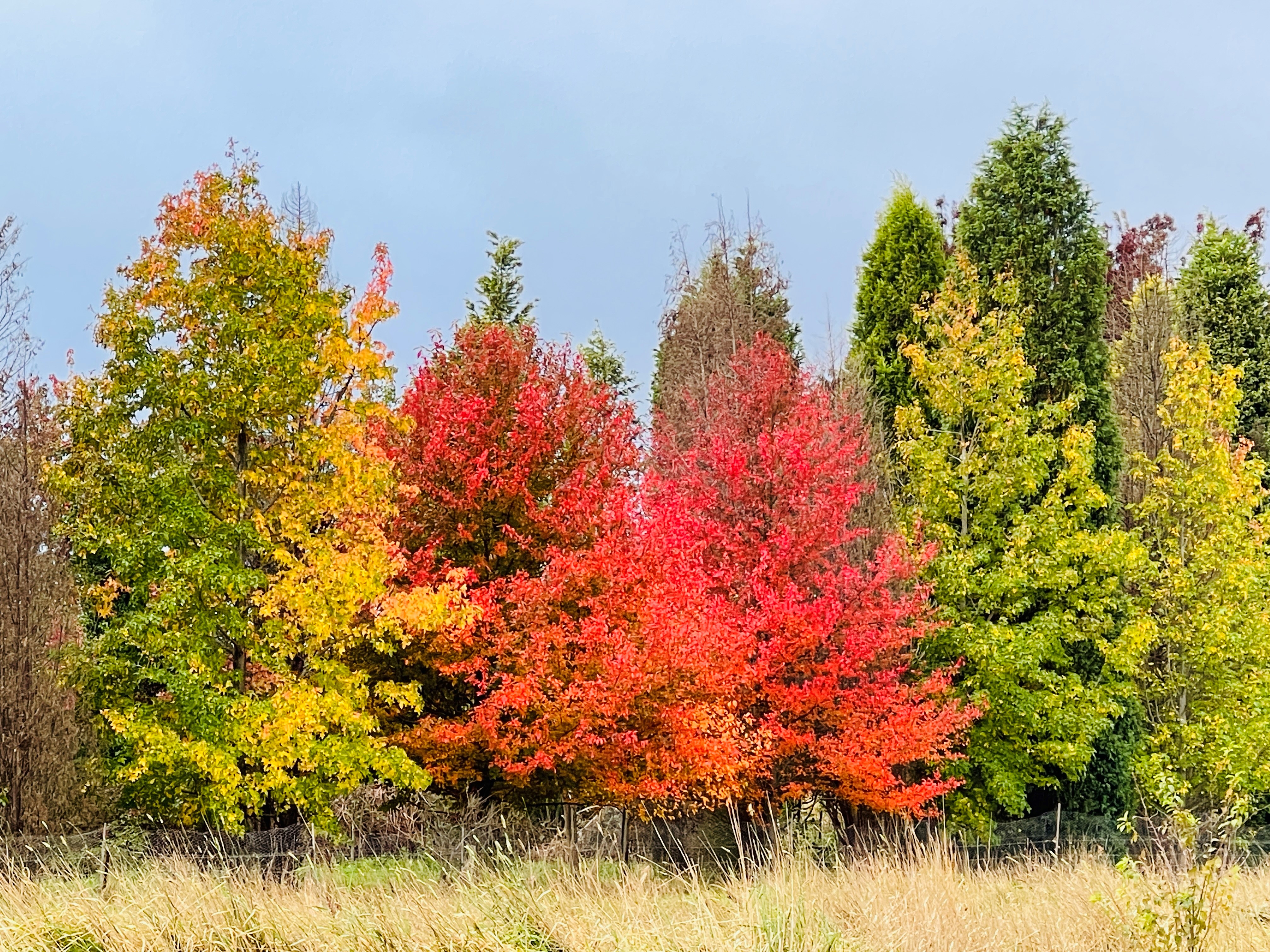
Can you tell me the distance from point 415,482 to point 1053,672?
9.20 meters

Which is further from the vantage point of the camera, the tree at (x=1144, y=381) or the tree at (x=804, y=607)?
the tree at (x=1144, y=381)

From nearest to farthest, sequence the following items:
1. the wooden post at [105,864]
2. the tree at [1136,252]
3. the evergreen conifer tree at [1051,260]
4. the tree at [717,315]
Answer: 1. the wooden post at [105,864]
2. the evergreen conifer tree at [1051,260]
3. the tree at [717,315]
4. the tree at [1136,252]

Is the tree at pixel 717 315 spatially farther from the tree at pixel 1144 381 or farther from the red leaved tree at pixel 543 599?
the red leaved tree at pixel 543 599

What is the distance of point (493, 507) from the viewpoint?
1359 centimetres

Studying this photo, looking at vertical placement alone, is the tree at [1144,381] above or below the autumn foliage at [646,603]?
above

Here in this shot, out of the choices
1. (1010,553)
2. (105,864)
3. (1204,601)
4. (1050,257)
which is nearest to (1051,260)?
(1050,257)

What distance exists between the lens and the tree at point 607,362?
112 ft

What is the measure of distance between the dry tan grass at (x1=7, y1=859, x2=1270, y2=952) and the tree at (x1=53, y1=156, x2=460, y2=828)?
284cm

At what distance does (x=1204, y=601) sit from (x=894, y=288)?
7.34 meters

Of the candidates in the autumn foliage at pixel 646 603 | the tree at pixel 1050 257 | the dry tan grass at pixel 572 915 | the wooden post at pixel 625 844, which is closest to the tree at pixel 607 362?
the tree at pixel 1050 257

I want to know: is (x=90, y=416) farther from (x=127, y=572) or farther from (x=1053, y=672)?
(x=1053, y=672)

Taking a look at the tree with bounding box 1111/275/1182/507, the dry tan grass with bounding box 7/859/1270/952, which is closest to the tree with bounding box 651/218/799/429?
the tree with bounding box 1111/275/1182/507

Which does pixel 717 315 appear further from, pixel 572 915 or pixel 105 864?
pixel 572 915

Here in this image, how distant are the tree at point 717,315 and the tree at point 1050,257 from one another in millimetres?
5516
